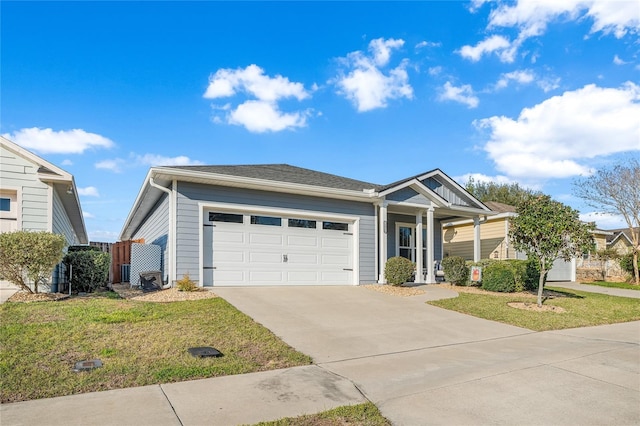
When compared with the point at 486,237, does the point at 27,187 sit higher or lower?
higher

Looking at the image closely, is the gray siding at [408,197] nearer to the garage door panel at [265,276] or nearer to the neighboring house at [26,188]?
the garage door panel at [265,276]

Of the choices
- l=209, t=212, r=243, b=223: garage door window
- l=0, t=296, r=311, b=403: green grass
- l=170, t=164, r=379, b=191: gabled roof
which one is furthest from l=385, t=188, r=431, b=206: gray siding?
→ l=0, t=296, r=311, b=403: green grass

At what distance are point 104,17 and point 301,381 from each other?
10.6 meters

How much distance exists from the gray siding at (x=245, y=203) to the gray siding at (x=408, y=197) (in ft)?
3.02

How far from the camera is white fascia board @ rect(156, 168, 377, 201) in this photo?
10.9 meters

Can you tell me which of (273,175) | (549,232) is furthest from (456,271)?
(273,175)

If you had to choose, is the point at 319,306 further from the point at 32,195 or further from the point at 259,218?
the point at 32,195

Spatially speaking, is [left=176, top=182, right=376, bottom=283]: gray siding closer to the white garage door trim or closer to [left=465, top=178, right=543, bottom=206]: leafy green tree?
the white garage door trim

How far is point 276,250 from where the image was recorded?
12.3 m

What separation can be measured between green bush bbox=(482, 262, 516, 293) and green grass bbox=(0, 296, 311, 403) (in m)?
9.43

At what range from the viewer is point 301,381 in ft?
15.7

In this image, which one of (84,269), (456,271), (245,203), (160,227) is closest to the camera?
(84,269)

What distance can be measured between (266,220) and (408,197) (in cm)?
568

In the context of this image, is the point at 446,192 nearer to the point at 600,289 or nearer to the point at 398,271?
the point at 398,271
